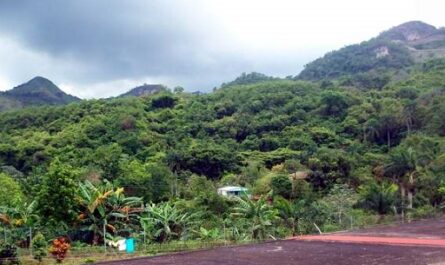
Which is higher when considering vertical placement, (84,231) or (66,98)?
(66,98)

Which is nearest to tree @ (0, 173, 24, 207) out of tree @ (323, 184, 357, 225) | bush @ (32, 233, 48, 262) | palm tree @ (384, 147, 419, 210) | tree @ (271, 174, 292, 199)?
bush @ (32, 233, 48, 262)

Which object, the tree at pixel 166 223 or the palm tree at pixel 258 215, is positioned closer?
the tree at pixel 166 223

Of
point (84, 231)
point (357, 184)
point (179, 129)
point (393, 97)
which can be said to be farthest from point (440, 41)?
point (84, 231)

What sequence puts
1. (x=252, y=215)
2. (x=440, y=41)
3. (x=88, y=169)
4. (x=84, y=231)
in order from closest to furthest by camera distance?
(x=84, y=231) → (x=252, y=215) → (x=88, y=169) → (x=440, y=41)

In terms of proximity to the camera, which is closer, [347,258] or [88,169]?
[347,258]

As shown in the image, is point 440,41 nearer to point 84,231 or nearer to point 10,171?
point 10,171

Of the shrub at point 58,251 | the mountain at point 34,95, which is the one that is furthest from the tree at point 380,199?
the mountain at point 34,95

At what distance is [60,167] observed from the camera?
899 inches

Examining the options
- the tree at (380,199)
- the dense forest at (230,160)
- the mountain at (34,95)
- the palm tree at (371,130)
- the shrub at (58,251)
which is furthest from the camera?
the mountain at (34,95)

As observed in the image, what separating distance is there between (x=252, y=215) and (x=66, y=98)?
337 ft

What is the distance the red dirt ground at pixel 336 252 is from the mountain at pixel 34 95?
93.2 meters

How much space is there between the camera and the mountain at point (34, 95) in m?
104

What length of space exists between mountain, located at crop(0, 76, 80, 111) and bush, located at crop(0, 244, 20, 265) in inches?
3431

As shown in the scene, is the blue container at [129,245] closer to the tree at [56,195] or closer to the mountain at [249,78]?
the tree at [56,195]
